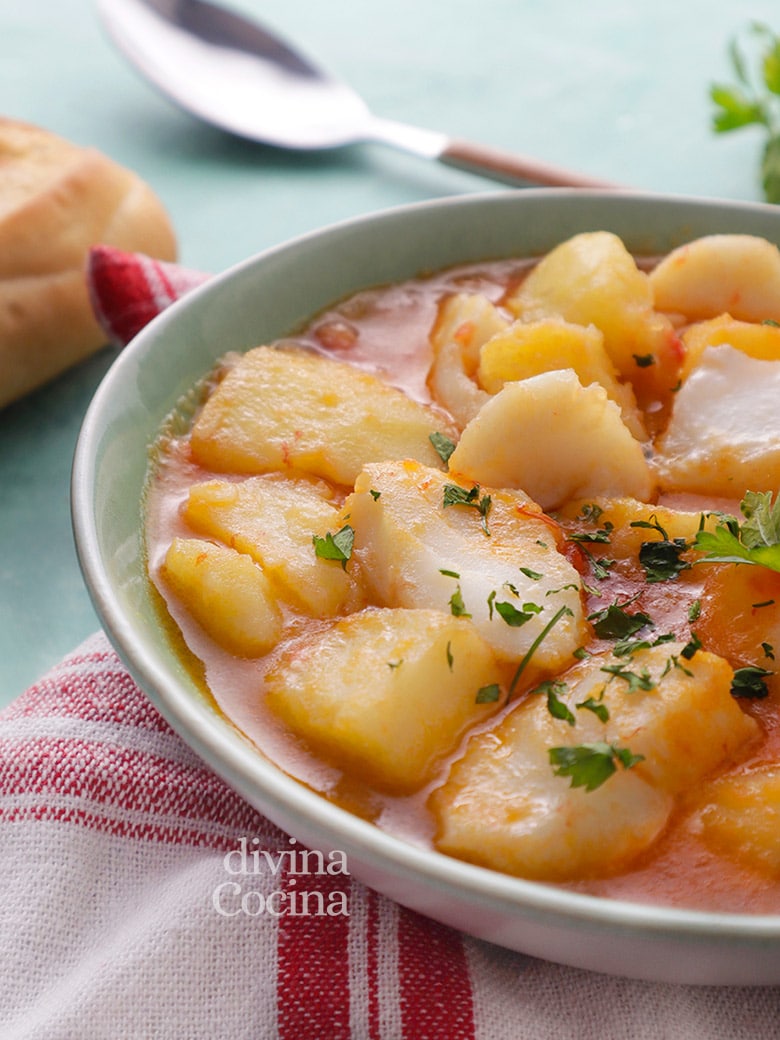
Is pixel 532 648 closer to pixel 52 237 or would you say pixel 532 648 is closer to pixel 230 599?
pixel 230 599

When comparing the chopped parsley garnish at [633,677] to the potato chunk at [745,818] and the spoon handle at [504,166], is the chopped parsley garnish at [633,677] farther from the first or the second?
the spoon handle at [504,166]

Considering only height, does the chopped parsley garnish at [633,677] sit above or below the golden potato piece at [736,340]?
below

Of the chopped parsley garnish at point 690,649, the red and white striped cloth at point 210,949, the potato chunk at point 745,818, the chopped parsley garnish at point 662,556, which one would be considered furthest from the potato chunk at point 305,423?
the potato chunk at point 745,818

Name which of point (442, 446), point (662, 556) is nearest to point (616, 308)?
point (442, 446)

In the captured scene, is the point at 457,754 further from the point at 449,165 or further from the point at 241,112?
the point at 241,112

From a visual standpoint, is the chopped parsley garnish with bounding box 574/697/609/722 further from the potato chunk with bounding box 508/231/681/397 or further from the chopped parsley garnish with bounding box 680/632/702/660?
the potato chunk with bounding box 508/231/681/397

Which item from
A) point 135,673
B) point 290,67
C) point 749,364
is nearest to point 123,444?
point 135,673
